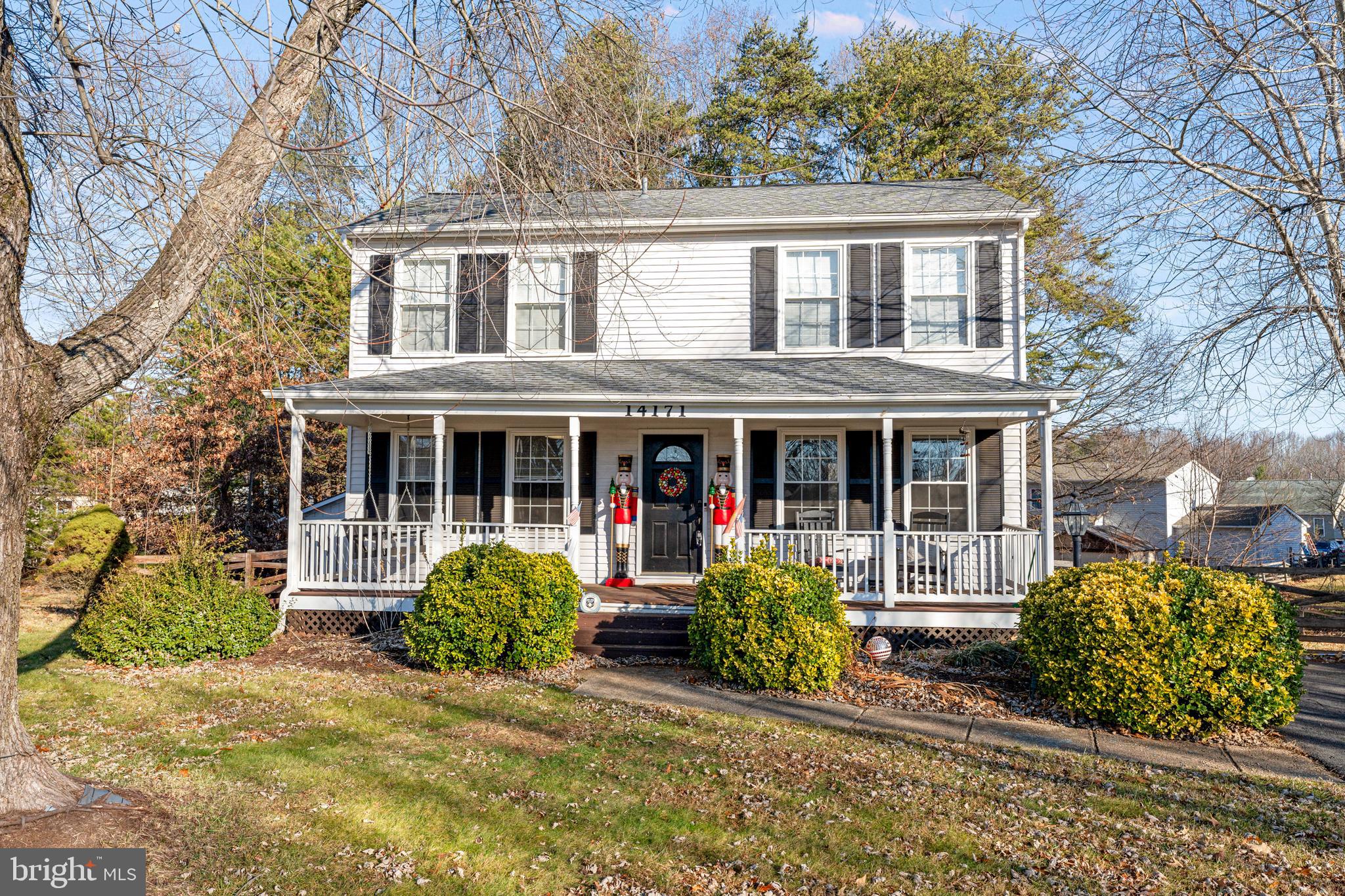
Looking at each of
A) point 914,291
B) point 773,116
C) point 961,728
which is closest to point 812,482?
point 914,291

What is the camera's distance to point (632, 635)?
9.41 meters

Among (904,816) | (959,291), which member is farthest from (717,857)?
(959,291)

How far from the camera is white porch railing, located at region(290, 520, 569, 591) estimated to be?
1002 centimetres

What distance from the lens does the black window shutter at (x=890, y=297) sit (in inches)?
453

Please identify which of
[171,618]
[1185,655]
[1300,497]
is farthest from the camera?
[1300,497]

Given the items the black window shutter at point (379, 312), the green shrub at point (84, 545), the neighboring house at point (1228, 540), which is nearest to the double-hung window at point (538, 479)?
the black window shutter at point (379, 312)

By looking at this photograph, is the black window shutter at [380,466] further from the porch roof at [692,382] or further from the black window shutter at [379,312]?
the black window shutter at [379,312]

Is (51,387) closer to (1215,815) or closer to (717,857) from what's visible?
(717,857)

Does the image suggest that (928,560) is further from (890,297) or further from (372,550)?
(372,550)

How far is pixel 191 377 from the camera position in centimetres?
1559

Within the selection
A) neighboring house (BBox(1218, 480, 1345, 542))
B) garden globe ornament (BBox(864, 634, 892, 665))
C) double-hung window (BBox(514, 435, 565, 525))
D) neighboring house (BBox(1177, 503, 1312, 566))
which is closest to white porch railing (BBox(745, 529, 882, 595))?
garden globe ornament (BBox(864, 634, 892, 665))

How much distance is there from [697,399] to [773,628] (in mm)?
3221

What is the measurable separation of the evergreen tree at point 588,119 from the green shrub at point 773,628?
4237mm

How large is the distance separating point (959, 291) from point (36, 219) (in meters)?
10.4
